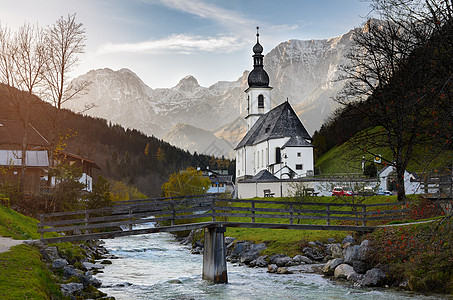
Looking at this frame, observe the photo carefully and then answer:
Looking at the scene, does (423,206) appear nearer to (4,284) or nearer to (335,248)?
(335,248)

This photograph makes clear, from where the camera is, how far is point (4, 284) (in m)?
12.6

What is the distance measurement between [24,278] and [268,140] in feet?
217

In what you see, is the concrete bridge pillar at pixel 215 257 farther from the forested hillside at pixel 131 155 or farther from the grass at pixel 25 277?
the forested hillside at pixel 131 155

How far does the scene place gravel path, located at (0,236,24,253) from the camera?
714 inches

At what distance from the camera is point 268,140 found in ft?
257

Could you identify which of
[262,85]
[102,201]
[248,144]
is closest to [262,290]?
[102,201]

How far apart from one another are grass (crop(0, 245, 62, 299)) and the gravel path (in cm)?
38

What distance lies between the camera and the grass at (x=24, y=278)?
12.2 m

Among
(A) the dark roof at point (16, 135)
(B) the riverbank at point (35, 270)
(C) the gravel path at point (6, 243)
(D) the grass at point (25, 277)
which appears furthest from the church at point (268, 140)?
(D) the grass at point (25, 277)

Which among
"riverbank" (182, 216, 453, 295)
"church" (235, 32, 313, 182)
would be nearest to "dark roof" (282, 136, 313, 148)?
"church" (235, 32, 313, 182)

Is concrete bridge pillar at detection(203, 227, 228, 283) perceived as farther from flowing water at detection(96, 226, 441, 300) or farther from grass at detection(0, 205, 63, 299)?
grass at detection(0, 205, 63, 299)

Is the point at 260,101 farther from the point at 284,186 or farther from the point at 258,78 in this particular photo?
the point at 284,186

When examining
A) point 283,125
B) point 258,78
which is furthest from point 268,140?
point 258,78

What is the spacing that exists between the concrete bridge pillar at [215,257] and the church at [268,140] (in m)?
42.3
